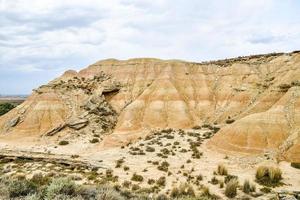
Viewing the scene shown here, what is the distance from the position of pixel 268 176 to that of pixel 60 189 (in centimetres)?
1787

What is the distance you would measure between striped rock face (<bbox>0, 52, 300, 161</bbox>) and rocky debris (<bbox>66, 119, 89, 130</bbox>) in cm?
31

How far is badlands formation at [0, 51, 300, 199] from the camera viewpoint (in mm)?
31453

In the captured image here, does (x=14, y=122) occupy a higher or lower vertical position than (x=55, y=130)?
higher

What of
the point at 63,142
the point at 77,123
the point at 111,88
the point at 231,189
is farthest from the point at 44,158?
the point at 111,88

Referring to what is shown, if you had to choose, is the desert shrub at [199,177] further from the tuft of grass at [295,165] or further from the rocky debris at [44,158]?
the rocky debris at [44,158]

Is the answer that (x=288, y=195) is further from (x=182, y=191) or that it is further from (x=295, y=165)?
(x=295, y=165)

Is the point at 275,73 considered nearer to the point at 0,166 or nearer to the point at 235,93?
the point at 235,93

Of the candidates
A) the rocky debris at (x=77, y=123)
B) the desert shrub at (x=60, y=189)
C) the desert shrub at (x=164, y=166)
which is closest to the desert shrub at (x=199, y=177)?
the desert shrub at (x=164, y=166)

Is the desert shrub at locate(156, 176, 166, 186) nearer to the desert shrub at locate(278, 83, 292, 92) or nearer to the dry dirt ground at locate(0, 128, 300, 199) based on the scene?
the dry dirt ground at locate(0, 128, 300, 199)

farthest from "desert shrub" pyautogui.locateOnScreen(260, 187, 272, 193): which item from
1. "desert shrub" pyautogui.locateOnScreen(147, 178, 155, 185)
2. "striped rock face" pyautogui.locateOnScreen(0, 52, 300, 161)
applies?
"striped rock face" pyautogui.locateOnScreen(0, 52, 300, 161)

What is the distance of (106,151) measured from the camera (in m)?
41.7

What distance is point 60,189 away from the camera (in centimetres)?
1345

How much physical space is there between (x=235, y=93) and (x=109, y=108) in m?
17.6

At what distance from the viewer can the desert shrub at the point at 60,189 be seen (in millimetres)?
12913
